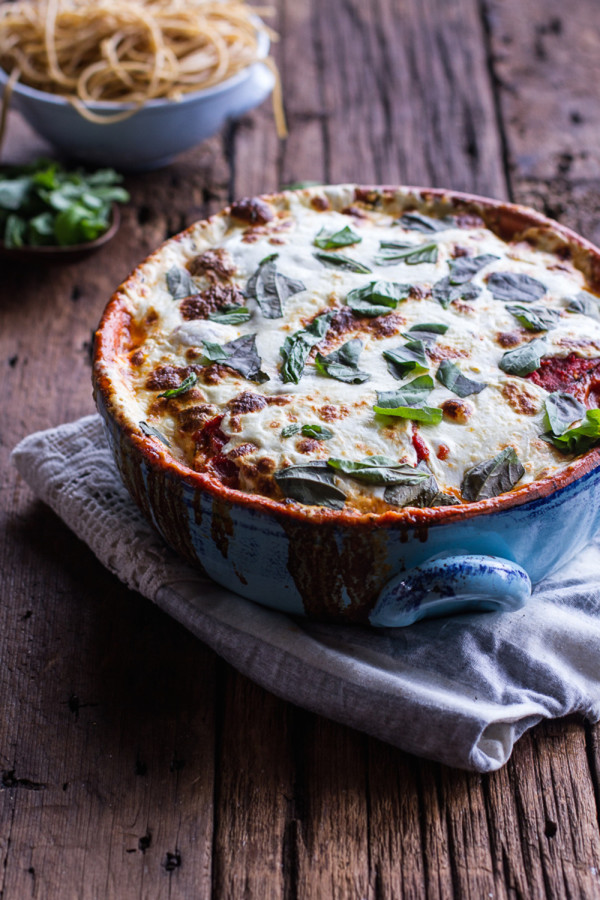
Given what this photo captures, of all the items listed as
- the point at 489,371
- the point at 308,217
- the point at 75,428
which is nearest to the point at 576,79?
the point at 308,217

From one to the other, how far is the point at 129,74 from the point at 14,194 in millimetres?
697

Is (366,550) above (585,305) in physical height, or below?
below

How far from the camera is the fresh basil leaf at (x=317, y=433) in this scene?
6.33 ft

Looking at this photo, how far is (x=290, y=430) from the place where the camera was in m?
1.94

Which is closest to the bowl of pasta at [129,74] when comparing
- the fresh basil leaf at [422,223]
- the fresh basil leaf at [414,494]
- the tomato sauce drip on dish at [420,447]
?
the fresh basil leaf at [422,223]

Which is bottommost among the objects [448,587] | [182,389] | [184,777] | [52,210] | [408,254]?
[184,777]

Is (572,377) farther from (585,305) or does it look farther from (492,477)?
(492,477)

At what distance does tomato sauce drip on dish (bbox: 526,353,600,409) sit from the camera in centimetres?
208

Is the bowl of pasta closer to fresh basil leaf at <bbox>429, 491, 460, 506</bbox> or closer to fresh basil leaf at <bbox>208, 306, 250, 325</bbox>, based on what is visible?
fresh basil leaf at <bbox>208, 306, 250, 325</bbox>

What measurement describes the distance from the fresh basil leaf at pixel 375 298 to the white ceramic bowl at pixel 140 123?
1.40 meters

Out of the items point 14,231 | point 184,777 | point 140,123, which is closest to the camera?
point 184,777

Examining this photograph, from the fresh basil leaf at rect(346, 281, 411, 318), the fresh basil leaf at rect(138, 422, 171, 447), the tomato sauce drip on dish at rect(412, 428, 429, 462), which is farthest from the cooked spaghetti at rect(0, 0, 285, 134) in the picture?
the tomato sauce drip on dish at rect(412, 428, 429, 462)

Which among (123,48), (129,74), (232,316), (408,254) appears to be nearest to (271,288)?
(232,316)

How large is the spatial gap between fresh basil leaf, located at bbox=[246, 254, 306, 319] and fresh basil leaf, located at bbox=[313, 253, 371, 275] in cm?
11
